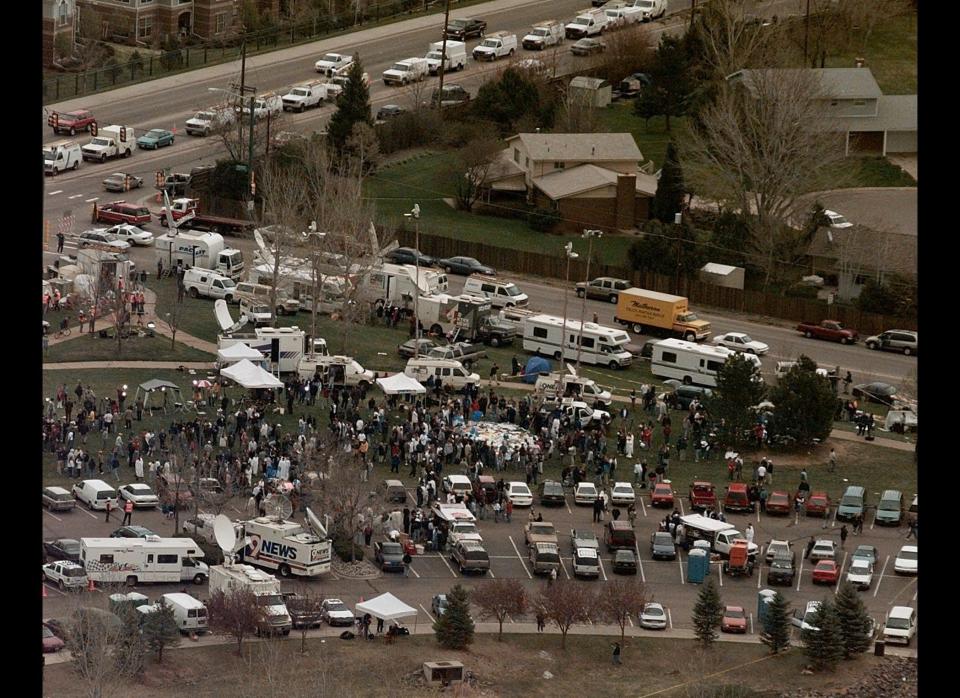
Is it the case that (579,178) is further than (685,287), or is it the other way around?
(579,178)

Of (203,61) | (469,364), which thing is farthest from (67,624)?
(203,61)

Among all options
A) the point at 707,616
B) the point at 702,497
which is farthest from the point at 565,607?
the point at 702,497

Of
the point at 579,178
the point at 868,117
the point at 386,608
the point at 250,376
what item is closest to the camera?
the point at 386,608

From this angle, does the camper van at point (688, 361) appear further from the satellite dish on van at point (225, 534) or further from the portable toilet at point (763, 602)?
the satellite dish on van at point (225, 534)

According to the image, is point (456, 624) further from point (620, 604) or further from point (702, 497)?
point (702, 497)

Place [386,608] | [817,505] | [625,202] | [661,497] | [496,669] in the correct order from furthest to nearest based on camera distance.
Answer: [625,202]
[817,505]
[661,497]
[386,608]
[496,669]

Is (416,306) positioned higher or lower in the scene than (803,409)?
higher

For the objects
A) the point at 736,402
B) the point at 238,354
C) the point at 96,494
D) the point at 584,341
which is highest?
the point at 238,354

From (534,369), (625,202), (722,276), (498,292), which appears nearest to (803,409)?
(534,369)
